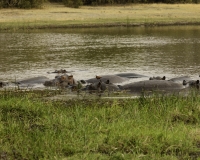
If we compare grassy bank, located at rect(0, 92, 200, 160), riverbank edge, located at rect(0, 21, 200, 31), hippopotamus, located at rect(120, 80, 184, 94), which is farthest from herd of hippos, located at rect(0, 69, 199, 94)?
riverbank edge, located at rect(0, 21, 200, 31)

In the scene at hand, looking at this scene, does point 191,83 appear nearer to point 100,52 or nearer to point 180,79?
point 180,79

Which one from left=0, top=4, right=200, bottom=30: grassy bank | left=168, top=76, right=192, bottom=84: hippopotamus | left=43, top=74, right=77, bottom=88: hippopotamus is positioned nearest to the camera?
left=43, top=74, right=77, bottom=88: hippopotamus

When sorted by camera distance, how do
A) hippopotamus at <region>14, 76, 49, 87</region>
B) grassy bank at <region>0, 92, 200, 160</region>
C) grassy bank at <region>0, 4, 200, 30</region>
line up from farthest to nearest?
grassy bank at <region>0, 4, 200, 30</region> → hippopotamus at <region>14, 76, 49, 87</region> → grassy bank at <region>0, 92, 200, 160</region>

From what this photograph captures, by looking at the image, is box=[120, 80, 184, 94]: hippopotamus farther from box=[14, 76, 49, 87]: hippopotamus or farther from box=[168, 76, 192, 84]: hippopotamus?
box=[14, 76, 49, 87]: hippopotamus

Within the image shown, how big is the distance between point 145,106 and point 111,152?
2.39 meters

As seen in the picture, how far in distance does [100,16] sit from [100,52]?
17.3m

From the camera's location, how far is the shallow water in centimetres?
1527

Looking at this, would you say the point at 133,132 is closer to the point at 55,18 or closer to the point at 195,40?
the point at 195,40

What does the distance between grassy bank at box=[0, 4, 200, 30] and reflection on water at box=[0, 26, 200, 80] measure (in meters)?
2.65

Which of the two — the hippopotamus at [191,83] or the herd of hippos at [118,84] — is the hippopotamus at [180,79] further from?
the hippopotamus at [191,83]

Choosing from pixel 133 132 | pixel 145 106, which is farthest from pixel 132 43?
pixel 133 132

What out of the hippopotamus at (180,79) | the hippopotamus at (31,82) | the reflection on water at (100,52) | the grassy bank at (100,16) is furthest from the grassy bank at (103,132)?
the grassy bank at (100,16)

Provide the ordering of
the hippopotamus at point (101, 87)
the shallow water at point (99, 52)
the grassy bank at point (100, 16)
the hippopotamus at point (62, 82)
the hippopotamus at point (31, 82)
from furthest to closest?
the grassy bank at point (100, 16) < the shallow water at point (99, 52) < the hippopotamus at point (31, 82) < the hippopotamus at point (62, 82) < the hippopotamus at point (101, 87)

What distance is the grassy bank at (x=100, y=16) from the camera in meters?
33.8
